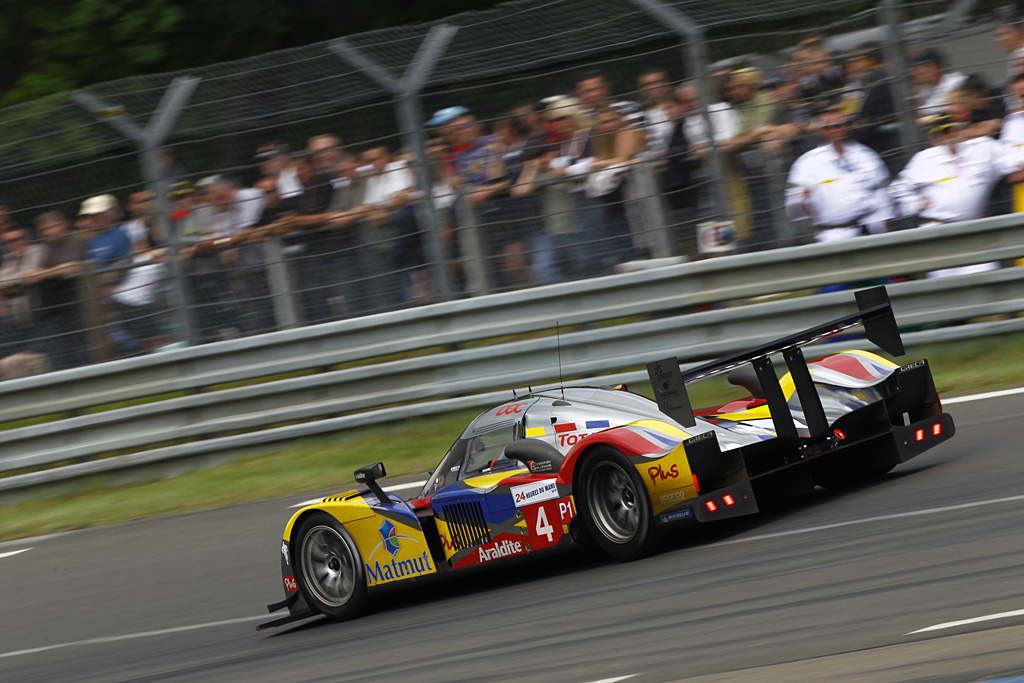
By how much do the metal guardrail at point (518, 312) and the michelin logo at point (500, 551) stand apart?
4.33m

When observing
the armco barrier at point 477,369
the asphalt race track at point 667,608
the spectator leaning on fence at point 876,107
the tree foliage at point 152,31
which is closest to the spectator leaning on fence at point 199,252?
the armco barrier at point 477,369

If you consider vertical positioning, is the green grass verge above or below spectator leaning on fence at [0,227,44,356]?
below

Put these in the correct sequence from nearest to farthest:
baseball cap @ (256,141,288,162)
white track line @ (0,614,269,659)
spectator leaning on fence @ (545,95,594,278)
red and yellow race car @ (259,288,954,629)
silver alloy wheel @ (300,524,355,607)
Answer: red and yellow race car @ (259,288,954,629) < silver alloy wheel @ (300,524,355,607) < white track line @ (0,614,269,659) < spectator leaning on fence @ (545,95,594,278) < baseball cap @ (256,141,288,162)

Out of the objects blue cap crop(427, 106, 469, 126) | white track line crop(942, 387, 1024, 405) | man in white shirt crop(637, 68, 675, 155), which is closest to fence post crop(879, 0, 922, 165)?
man in white shirt crop(637, 68, 675, 155)

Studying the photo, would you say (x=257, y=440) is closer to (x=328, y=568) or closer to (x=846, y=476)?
(x=328, y=568)

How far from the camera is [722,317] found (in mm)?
10844

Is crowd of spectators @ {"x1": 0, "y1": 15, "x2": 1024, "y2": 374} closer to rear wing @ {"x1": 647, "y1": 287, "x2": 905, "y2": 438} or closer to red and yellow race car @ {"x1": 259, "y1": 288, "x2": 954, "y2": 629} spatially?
red and yellow race car @ {"x1": 259, "y1": 288, "x2": 954, "y2": 629}

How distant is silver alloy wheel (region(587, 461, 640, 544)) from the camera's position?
6527 mm

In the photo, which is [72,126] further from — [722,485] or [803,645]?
[803,645]

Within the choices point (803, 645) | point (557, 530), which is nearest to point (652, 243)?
point (557, 530)

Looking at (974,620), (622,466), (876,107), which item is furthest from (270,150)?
(974,620)

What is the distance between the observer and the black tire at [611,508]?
6461 mm

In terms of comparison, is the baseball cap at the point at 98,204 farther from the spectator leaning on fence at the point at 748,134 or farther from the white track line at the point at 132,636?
the spectator leaning on fence at the point at 748,134

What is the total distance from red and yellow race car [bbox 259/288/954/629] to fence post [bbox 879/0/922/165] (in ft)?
11.9
